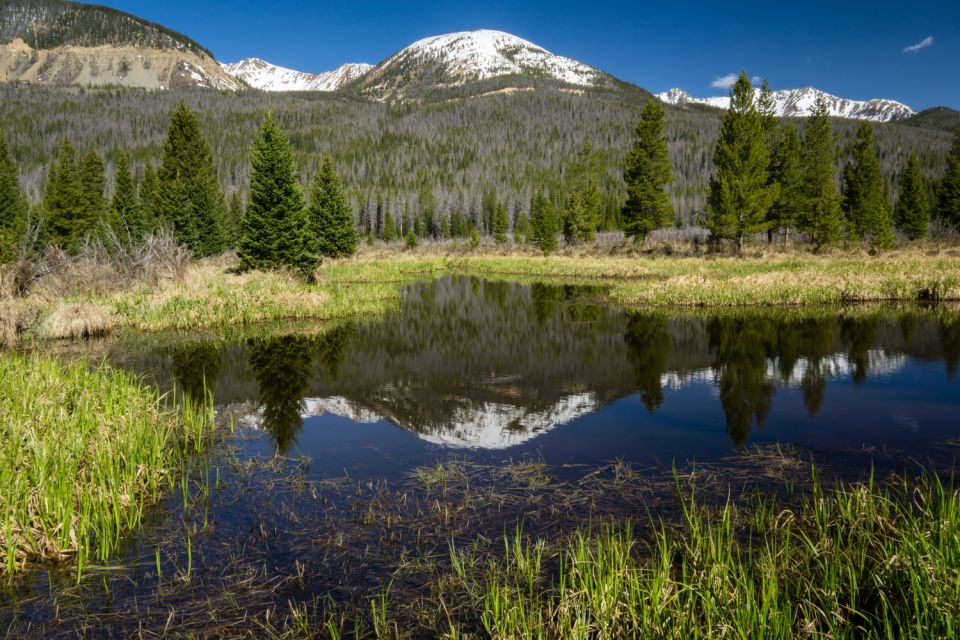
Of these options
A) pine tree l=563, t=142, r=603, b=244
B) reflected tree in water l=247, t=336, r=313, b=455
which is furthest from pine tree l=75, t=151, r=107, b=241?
pine tree l=563, t=142, r=603, b=244

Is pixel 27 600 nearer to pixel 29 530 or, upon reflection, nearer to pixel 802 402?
pixel 29 530

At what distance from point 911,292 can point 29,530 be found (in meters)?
29.9

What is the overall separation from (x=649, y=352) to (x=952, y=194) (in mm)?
55311

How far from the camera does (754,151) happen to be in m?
39.6

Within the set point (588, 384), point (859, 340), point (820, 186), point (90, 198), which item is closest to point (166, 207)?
point (90, 198)

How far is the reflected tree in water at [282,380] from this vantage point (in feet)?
32.7

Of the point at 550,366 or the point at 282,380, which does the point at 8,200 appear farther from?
the point at 550,366

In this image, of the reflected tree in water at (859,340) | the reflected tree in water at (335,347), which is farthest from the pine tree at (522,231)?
the reflected tree in water at (335,347)

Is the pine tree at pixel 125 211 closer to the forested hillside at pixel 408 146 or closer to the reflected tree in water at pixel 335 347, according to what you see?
the reflected tree in water at pixel 335 347

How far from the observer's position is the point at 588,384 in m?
12.8

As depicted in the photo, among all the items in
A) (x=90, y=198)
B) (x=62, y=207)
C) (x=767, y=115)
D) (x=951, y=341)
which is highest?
(x=767, y=115)

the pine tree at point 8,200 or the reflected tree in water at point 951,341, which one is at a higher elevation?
the pine tree at point 8,200

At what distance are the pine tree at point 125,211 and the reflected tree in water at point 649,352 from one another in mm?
39217

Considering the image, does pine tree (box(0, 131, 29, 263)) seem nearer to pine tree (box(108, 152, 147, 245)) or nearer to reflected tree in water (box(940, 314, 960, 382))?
pine tree (box(108, 152, 147, 245))
